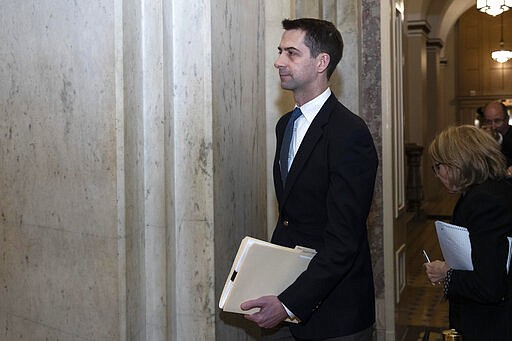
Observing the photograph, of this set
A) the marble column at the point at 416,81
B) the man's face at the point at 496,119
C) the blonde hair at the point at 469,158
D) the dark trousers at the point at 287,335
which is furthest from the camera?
the marble column at the point at 416,81

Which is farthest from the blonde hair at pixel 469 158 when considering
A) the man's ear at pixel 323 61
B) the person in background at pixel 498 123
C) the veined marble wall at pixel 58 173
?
the person in background at pixel 498 123

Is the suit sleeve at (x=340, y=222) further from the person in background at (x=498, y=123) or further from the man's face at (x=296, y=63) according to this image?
the person in background at (x=498, y=123)

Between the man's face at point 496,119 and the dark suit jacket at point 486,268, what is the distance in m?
3.41

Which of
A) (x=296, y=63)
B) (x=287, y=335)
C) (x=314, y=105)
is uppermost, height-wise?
(x=296, y=63)

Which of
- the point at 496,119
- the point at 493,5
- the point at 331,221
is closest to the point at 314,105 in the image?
the point at 331,221

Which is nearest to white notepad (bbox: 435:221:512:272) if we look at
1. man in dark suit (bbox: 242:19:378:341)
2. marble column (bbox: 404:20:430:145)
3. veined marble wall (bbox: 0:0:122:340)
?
man in dark suit (bbox: 242:19:378:341)

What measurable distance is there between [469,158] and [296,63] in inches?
30.5

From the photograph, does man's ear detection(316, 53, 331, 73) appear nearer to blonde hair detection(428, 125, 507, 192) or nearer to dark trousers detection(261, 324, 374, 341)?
blonde hair detection(428, 125, 507, 192)

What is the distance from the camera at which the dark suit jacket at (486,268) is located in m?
2.49

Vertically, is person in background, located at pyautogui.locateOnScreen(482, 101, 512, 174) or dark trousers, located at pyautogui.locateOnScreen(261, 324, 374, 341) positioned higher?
person in background, located at pyautogui.locateOnScreen(482, 101, 512, 174)

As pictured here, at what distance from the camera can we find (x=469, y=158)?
2.63 m

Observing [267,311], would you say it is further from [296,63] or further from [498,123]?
[498,123]

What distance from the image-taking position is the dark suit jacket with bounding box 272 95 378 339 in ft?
7.27

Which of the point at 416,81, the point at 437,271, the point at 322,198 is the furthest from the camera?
the point at 416,81
